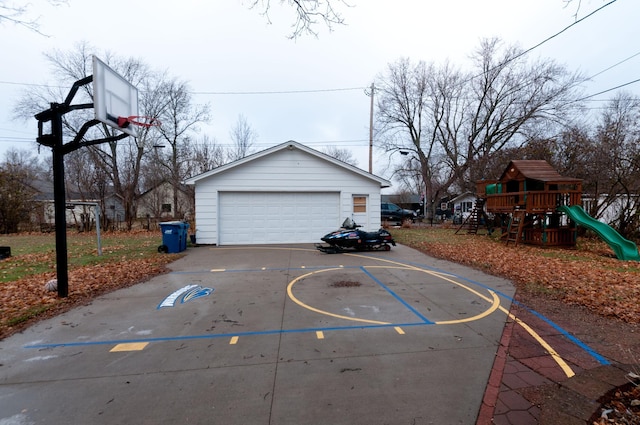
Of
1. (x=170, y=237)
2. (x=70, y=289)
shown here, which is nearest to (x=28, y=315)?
(x=70, y=289)

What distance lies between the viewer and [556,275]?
6723 millimetres

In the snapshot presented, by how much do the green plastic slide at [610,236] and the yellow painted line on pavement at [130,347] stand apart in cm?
1308

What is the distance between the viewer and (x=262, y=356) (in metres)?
3.25

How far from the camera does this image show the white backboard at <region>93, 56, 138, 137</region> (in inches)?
210

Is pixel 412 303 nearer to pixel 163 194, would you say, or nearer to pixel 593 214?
pixel 593 214

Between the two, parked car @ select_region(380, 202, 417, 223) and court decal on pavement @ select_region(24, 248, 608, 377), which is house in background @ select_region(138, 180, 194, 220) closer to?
parked car @ select_region(380, 202, 417, 223)

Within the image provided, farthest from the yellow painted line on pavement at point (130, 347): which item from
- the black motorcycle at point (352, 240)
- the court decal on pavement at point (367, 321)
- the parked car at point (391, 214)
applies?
the parked car at point (391, 214)

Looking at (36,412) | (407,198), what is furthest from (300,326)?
(407,198)

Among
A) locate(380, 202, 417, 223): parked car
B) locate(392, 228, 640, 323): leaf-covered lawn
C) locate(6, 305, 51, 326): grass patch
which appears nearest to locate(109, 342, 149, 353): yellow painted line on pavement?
locate(6, 305, 51, 326): grass patch

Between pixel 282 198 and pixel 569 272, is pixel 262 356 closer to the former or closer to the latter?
pixel 569 272

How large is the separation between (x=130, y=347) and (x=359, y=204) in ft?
36.9

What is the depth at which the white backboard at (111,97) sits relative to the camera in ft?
17.5

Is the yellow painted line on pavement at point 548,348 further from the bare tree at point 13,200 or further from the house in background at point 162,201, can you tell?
the bare tree at point 13,200

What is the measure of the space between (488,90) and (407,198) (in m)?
27.1
